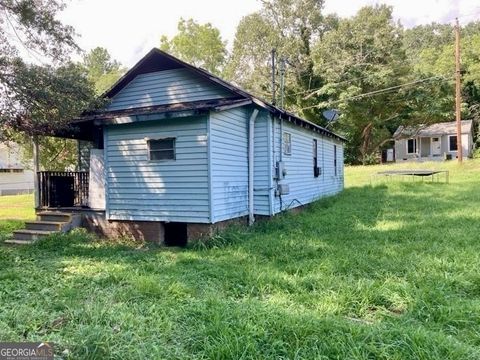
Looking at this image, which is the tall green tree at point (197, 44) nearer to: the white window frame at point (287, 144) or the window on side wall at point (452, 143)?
the window on side wall at point (452, 143)

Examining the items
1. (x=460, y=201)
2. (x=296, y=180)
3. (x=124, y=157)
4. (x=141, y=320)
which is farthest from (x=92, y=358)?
(x=460, y=201)

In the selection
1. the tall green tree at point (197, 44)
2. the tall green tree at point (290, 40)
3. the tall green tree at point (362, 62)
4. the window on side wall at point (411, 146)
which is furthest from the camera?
the tall green tree at point (197, 44)

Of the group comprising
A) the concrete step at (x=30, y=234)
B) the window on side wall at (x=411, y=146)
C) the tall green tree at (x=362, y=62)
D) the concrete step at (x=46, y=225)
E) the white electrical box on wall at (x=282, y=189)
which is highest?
the tall green tree at (x=362, y=62)

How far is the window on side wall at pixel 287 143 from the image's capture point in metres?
10.2

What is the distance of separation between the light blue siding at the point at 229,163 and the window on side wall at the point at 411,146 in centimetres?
2860

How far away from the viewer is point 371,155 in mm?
32219

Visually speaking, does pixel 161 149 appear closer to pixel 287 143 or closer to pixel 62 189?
pixel 62 189

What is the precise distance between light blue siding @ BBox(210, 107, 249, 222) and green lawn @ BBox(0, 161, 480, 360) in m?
0.73

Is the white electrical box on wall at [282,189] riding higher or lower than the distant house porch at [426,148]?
lower

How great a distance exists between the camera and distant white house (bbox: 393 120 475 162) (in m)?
30.8

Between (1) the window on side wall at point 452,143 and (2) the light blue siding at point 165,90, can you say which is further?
(1) the window on side wall at point 452,143

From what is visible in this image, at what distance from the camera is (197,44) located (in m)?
34.7

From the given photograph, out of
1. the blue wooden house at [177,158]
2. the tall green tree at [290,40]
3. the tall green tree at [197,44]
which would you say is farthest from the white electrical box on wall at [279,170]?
the tall green tree at [197,44]

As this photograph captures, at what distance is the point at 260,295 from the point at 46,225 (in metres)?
6.49
